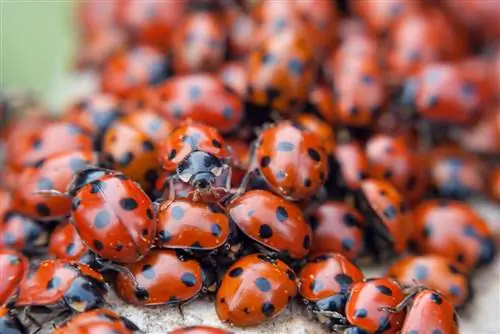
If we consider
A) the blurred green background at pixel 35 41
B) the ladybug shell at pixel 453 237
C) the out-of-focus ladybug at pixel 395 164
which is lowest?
the blurred green background at pixel 35 41

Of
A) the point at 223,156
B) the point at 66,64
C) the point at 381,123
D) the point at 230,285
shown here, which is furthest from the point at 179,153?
the point at 66,64

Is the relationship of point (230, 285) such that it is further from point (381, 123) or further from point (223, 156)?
point (381, 123)

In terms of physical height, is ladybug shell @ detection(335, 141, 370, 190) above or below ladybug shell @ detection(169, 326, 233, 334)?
above

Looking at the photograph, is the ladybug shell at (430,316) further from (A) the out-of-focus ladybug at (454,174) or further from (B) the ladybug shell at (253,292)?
(A) the out-of-focus ladybug at (454,174)

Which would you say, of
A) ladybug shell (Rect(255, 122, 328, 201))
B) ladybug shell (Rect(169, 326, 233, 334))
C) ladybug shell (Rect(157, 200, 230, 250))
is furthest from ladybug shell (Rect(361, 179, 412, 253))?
ladybug shell (Rect(169, 326, 233, 334))

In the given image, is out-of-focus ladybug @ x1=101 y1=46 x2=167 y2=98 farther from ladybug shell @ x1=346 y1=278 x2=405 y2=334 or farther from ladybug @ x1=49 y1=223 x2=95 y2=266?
ladybug shell @ x1=346 y1=278 x2=405 y2=334

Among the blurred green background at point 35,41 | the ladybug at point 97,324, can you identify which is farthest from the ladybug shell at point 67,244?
the blurred green background at point 35,41

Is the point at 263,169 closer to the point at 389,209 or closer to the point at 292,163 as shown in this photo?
the point at 292,163
